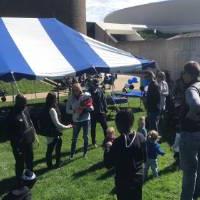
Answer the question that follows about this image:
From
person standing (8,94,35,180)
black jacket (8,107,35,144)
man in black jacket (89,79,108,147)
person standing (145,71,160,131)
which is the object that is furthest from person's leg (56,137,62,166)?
person standing (145,71,160,131)

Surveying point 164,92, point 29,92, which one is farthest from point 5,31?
point 29,92

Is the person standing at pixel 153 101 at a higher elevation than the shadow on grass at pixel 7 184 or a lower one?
higher

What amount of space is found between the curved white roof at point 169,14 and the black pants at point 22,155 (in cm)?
8667

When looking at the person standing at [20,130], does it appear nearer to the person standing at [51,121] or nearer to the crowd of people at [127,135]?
the crowd of people at [127,135]

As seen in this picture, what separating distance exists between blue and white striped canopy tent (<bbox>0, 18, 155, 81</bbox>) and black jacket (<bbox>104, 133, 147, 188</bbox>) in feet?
19.2

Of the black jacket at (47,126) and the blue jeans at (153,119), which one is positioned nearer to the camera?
the black jacket at (47,126)

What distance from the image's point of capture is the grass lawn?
7.70 meters

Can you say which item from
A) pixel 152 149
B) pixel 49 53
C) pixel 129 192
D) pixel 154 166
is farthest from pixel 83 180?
pixel 49 53

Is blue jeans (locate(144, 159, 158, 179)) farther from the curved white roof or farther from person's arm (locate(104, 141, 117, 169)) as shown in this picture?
the curved white roof

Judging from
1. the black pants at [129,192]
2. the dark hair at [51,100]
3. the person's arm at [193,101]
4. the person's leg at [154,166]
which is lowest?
the person's leg at [154,166]

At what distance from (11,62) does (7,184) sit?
363 cm

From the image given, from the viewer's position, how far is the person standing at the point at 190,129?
18.4 ft

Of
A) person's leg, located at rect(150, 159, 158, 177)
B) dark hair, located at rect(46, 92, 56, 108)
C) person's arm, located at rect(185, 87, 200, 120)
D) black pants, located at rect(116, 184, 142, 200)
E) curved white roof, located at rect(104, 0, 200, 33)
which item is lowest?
person's leg, located at rect(150, 159, 158, 177)

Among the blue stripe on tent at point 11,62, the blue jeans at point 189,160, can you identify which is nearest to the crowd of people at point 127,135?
the blue jeans at point 189,160
